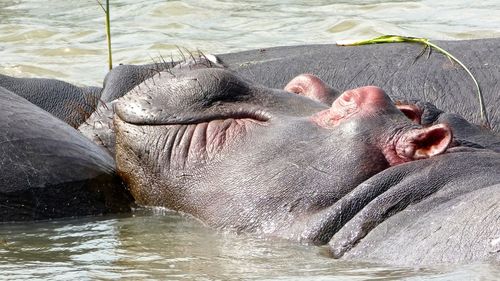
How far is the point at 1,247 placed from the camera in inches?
173

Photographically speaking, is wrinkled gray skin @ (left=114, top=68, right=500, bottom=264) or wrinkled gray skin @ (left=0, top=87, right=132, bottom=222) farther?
wrinkled gray skin @ (left=0, top=87, right=132, bottom=222)

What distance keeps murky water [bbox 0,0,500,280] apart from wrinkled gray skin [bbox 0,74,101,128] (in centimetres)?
166

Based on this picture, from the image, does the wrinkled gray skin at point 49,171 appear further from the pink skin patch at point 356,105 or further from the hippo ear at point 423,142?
the hippo ear at point 423,142

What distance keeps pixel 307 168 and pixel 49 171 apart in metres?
1.09

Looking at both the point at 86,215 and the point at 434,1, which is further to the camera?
the point at 434,1

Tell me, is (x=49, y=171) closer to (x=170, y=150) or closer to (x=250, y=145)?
(x=170, y=150)

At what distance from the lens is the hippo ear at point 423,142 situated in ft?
14.2

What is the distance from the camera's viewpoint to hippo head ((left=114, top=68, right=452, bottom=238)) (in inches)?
170

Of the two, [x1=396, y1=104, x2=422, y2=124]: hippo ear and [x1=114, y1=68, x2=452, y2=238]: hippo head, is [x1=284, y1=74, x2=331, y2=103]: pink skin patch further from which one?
[x1=396, y1=104, x2=422, y2=124]: hippo ear

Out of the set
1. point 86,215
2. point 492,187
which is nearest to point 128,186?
point 86,215

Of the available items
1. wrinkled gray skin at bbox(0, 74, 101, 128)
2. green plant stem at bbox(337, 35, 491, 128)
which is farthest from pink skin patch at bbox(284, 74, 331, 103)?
wrinkled gray skin at bbox(0, 74, 101, 128)

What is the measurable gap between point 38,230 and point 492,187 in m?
1.71

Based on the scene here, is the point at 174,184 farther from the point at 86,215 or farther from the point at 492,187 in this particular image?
the point at 492,187

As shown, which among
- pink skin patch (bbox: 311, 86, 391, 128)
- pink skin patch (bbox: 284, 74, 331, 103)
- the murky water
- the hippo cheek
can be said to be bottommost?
the murky water
